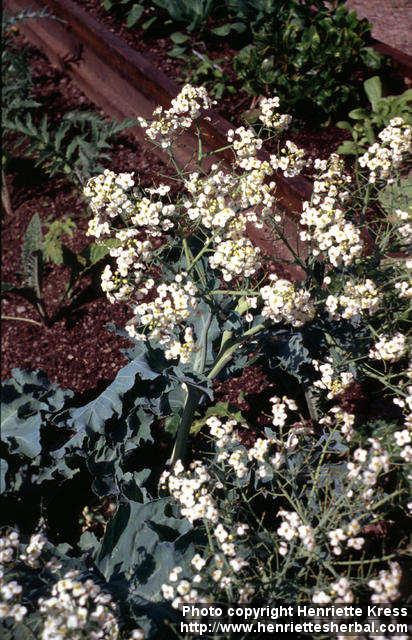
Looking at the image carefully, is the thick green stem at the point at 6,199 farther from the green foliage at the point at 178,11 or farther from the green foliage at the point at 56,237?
the green foliage at the point at 178,11

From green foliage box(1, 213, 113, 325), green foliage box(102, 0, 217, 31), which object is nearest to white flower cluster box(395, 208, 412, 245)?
green foliage box(1, 213, 113, 325)

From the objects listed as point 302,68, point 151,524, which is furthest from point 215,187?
point 302,68

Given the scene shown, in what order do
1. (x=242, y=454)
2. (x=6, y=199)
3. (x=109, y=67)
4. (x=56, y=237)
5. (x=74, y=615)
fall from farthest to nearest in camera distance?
(x=109, y=67) < (x=6, y=199) < (x=56, y=237) < (x=242, y=454) < (x=74, y=615)

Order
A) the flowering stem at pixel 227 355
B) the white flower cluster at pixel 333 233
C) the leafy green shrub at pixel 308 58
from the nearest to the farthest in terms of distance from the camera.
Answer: the white flower cluster at pixel 333 233
the flowering stem at pixel 227 355
the leafy green shrub at pixel 308 58

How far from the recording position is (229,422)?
221 cm

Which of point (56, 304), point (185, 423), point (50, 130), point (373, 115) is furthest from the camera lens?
point (50, 130)

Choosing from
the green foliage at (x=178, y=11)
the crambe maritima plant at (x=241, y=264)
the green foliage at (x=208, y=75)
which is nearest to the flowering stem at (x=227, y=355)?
the crambe maritima plant at (x=241, y=264)

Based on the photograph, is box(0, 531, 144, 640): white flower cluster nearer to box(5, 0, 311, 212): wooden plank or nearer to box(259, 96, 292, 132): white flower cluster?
box(259, 96, 292, 132): white flower cluster

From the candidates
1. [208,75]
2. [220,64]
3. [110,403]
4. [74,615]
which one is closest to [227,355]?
[110,403]

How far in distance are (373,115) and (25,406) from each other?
253cm

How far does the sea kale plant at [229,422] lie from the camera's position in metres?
1.98

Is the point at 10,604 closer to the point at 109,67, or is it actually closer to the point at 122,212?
the point at 122,212

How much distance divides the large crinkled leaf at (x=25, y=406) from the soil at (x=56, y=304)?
1.40 ft

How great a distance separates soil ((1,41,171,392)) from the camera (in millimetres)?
→ 3668
